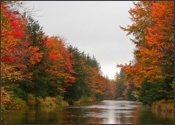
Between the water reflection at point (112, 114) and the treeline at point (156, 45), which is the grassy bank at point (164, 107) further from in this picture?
the water reflection at point (112, 114)

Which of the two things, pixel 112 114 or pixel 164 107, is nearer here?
pixel 112 114

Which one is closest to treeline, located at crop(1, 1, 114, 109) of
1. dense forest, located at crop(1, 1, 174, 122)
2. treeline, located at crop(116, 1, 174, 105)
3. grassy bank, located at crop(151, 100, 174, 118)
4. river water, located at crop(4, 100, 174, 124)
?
dense forest, located at crop(1, 1, 174, 122)

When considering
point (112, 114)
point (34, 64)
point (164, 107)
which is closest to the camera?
point (112, 114)

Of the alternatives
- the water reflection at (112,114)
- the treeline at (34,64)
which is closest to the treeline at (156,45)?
the water reflection at (112,114)

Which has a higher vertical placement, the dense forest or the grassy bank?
the dense forest

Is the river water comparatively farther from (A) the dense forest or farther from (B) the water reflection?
(A) the dense forest

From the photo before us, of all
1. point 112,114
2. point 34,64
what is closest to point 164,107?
point 112,114

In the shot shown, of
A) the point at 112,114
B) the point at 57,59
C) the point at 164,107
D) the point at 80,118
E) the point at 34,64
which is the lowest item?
the point at 112,114

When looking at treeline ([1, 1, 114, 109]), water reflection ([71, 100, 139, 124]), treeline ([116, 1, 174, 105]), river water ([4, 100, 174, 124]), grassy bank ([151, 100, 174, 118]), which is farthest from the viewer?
grassy bank ([151, 100, 174, 118])

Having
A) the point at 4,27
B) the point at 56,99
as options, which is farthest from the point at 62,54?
the point at 4,27

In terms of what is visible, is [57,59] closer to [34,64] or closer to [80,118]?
[34,64]

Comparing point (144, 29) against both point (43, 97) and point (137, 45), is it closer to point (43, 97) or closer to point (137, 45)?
point (137, 45)

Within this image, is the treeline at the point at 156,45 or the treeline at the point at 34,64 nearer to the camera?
the treeline at the point at 34,64

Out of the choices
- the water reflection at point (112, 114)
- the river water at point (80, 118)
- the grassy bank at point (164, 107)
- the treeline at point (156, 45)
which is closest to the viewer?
the river water at point (80, 118)
